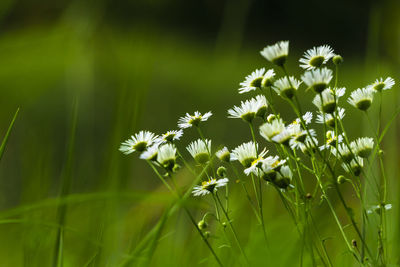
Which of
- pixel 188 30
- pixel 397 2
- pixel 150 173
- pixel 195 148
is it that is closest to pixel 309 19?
pixel 397 2

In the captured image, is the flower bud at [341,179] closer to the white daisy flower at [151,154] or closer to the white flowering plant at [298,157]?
the white flowering plant at [298,157]

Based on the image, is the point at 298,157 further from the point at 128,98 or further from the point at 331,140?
the point at 128,98

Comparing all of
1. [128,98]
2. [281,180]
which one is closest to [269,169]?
[281,180]

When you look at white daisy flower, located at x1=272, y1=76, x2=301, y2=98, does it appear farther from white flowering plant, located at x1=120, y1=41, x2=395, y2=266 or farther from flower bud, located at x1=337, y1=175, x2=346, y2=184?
flower bud, located at x1=337, y1=175, x2=346, y2=184

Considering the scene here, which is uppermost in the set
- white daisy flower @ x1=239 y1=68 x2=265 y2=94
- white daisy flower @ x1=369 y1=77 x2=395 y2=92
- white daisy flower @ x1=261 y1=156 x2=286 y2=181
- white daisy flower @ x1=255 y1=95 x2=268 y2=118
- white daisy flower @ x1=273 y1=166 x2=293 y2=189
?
white daisy flower @ x1=239 y1=68 x2=265 y2=94

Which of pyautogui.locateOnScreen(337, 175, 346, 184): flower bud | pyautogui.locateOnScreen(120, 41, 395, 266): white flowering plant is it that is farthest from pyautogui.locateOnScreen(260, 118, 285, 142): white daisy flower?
pyautogui.locateOnScreen(337, 175, 346, 184): flower bud

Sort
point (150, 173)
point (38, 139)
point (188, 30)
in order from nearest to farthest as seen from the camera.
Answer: point (38, 139), point (150, 173), point (188, 30)

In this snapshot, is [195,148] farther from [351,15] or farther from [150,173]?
[351,15]

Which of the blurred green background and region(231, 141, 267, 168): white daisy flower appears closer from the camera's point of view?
the blurred green background
